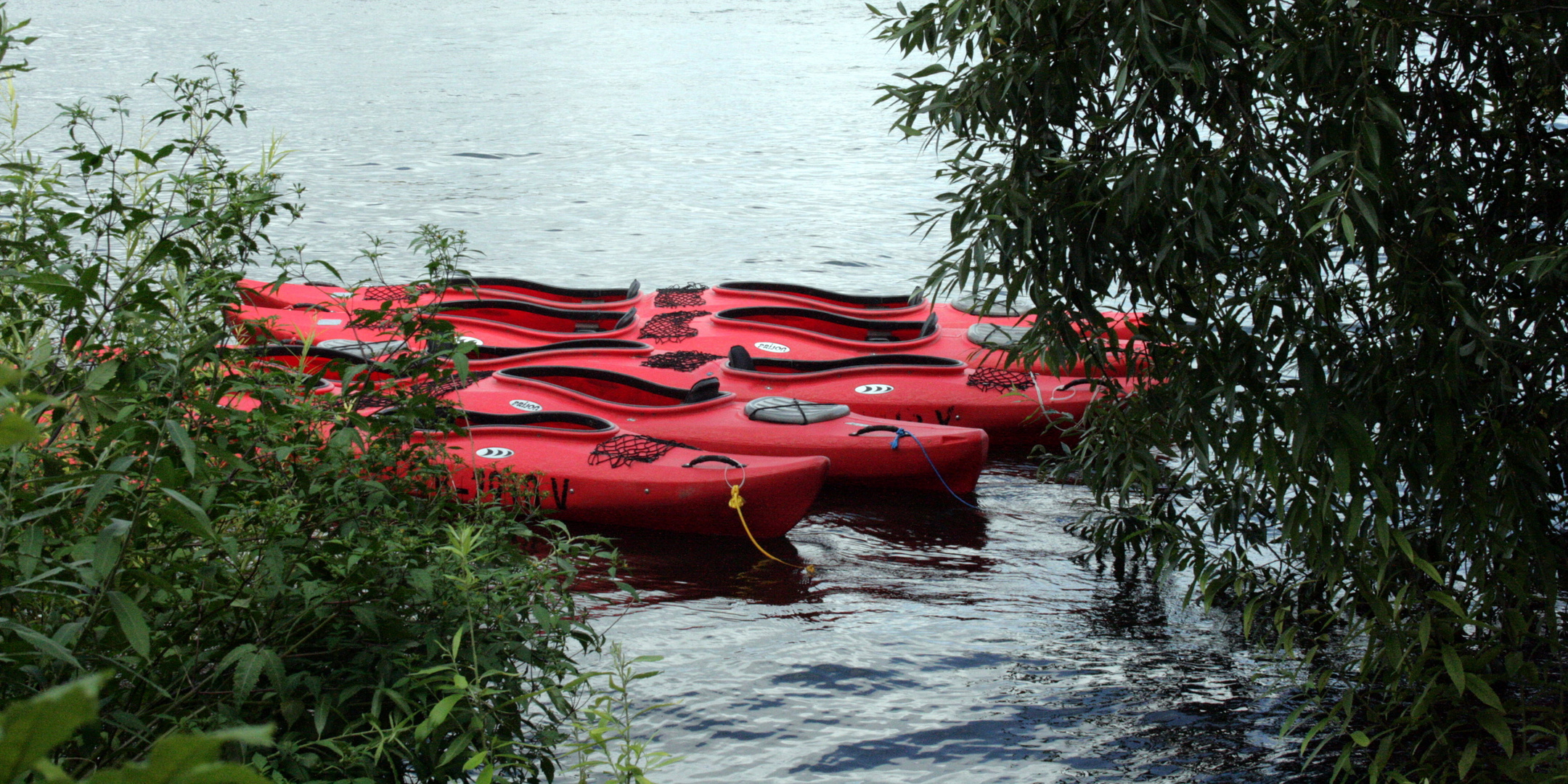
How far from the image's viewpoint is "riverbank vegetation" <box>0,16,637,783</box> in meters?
2.04

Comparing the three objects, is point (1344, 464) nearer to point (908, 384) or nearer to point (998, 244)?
point (998, 244)

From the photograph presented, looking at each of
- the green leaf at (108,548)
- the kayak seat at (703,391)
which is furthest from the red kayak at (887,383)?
the green leaf at (108,548)

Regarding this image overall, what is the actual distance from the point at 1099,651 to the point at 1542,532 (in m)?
2.33

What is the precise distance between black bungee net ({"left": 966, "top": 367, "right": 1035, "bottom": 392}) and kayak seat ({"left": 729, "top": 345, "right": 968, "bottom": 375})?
20 centimetres

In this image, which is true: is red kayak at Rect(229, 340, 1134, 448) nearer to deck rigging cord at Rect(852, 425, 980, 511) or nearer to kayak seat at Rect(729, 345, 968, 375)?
kayak seat at Rect(729, 345, 968, 375)

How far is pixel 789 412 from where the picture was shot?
6781 mm

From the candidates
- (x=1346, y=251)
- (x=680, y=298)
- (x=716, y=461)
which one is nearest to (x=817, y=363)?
(x=716, y=461)

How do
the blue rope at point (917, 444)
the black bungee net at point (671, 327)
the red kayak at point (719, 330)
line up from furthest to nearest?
the black bungee net at point (671, 327), the red kayak at point (719, 330), the blue rope at point (917, 444)

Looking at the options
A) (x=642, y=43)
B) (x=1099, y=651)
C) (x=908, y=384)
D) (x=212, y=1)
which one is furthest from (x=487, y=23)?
(x=1099, y=651)

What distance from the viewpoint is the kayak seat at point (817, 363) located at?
755 centimetres

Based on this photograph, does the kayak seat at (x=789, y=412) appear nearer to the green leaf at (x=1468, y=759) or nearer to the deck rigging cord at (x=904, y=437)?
the deck rigging cord at (x=904, y=437)

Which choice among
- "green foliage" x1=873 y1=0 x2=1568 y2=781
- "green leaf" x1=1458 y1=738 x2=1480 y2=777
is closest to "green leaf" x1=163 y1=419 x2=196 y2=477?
"green foliage" x1=873 y1=0 x2=1568 y2=781

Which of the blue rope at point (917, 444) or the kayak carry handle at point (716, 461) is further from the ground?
the blue rope at point (917, 444)

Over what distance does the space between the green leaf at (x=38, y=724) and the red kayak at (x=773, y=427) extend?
6015 mm
